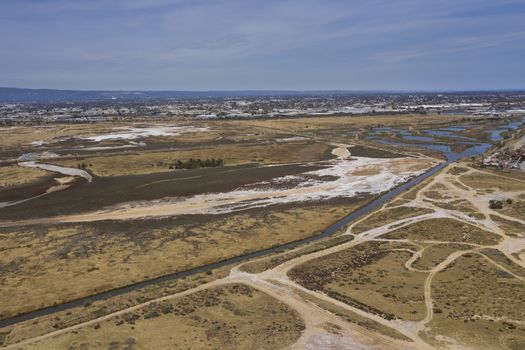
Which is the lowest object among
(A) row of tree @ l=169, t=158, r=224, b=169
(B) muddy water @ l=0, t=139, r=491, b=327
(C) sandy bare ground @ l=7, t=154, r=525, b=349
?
(B) muddy water @ l=0, t=139, r=491, b=327

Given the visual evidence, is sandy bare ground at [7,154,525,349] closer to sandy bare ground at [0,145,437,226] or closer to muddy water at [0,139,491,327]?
muddy water at [0,139,491,327]

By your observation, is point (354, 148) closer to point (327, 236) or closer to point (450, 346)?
point (327, 236)

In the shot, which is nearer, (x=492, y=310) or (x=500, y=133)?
(x=492, y=310)

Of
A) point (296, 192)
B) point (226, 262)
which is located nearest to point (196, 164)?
point (296, 192)

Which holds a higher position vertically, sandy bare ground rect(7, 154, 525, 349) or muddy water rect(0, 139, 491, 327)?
sandy bare ground rect(7, 154, 525, 349)

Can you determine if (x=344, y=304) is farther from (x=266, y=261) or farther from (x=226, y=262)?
(x=226, y=262)

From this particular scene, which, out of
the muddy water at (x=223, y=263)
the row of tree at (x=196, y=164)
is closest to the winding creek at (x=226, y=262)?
the muddy water at (x=223, y=263)

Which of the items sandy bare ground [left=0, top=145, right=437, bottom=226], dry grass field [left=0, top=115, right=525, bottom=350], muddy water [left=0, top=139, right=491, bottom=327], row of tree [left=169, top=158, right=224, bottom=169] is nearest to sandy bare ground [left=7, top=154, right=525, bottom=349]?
dry grass field [left=0, top=115, right=525, bottom=350]

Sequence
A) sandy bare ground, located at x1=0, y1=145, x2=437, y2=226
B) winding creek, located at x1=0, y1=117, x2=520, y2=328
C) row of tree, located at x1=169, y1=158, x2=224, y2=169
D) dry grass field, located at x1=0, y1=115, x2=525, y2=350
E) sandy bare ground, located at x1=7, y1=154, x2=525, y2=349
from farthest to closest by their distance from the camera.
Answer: row of tree, located at x1=169, y1=158, x2=224, y2=169 → sandy bare ground, located at x1=0, y1=145, x2=437, y2=226 → winding creek, located at x1=0, y1=117, x2=520, y2=328 → dry grass field, located at x1=0, y1=115, x2=525, y2=350 → sandy bare ground, located at x1=7, y1=154, x2=525, y2=349

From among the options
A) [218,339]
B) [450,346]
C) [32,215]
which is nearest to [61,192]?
[32,215]

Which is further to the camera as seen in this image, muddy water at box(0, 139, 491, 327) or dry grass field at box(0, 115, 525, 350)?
muddy water at box(0, 139, 491, 327)

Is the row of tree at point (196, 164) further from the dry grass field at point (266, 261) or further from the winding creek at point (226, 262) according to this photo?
the winding creek at point (226, 262)
